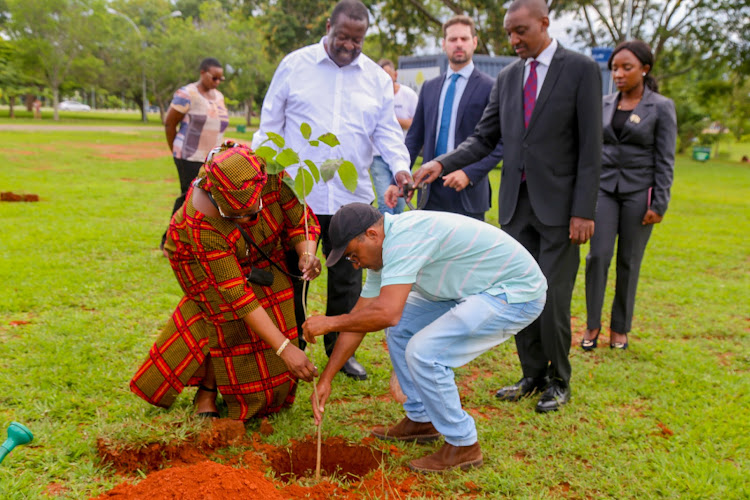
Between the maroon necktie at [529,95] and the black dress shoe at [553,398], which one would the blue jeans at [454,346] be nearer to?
the black dress shoe at [553,398]

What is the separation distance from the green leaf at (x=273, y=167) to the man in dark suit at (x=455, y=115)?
5.32 ft

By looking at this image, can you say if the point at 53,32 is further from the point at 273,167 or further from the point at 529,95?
the point at 529,95

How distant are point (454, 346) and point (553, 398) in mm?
1167

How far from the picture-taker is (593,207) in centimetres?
359

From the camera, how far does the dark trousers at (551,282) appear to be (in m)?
3.72

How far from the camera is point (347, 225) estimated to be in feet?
8.79

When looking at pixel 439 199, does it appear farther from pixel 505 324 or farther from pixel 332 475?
pixel 332 475

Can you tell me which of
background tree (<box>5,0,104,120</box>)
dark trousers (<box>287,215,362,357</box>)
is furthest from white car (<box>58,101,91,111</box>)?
dark trousers (<box>287,215,362,357</box>)

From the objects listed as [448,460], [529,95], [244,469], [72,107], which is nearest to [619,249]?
[529,95]

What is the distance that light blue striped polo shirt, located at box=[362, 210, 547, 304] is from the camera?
2.85m

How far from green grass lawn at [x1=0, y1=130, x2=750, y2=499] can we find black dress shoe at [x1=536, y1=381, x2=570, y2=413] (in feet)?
0.22

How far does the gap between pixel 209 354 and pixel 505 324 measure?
162 centimetres

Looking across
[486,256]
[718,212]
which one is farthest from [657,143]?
[718,212]

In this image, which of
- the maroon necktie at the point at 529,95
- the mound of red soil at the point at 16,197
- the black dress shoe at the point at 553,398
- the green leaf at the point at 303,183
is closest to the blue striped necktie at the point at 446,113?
the maroon necktie at the point at 529,95
